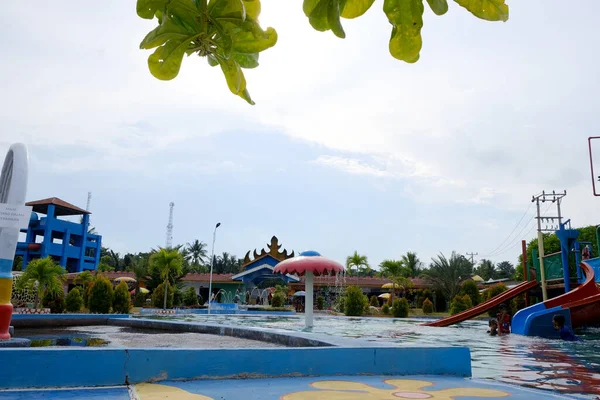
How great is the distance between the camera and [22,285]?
19.8 metres

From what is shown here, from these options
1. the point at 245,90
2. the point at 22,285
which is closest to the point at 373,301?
the point at 22,285

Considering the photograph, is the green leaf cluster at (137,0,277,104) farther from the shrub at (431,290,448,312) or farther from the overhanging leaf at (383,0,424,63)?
the shrub at (431,290,448,312)

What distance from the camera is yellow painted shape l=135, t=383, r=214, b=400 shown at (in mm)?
3520

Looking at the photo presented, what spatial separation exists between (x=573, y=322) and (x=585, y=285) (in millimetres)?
1343

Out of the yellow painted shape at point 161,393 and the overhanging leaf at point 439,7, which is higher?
the overhanging leaf at point 439,7

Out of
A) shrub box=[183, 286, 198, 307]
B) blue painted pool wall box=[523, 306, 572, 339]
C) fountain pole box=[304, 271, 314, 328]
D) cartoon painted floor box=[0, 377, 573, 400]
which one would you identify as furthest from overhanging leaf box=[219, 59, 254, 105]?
shrub box=[183, 286, 198, 307]

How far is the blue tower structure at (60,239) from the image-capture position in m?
43.2

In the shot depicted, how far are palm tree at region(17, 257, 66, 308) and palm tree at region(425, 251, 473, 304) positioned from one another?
1026 inches

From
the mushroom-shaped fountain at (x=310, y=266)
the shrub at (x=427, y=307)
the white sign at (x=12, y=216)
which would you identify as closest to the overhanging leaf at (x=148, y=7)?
the white sign at (x=12, y=216)

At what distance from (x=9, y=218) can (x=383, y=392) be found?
234 inches

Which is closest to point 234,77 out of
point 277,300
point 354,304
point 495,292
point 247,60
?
point 247,60

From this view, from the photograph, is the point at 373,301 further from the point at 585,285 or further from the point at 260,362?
the point at 260,362

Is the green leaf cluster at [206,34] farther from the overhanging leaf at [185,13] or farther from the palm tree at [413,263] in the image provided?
the palm tree at [413,263]

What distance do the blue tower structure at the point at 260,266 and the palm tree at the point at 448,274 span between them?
39.3ft
